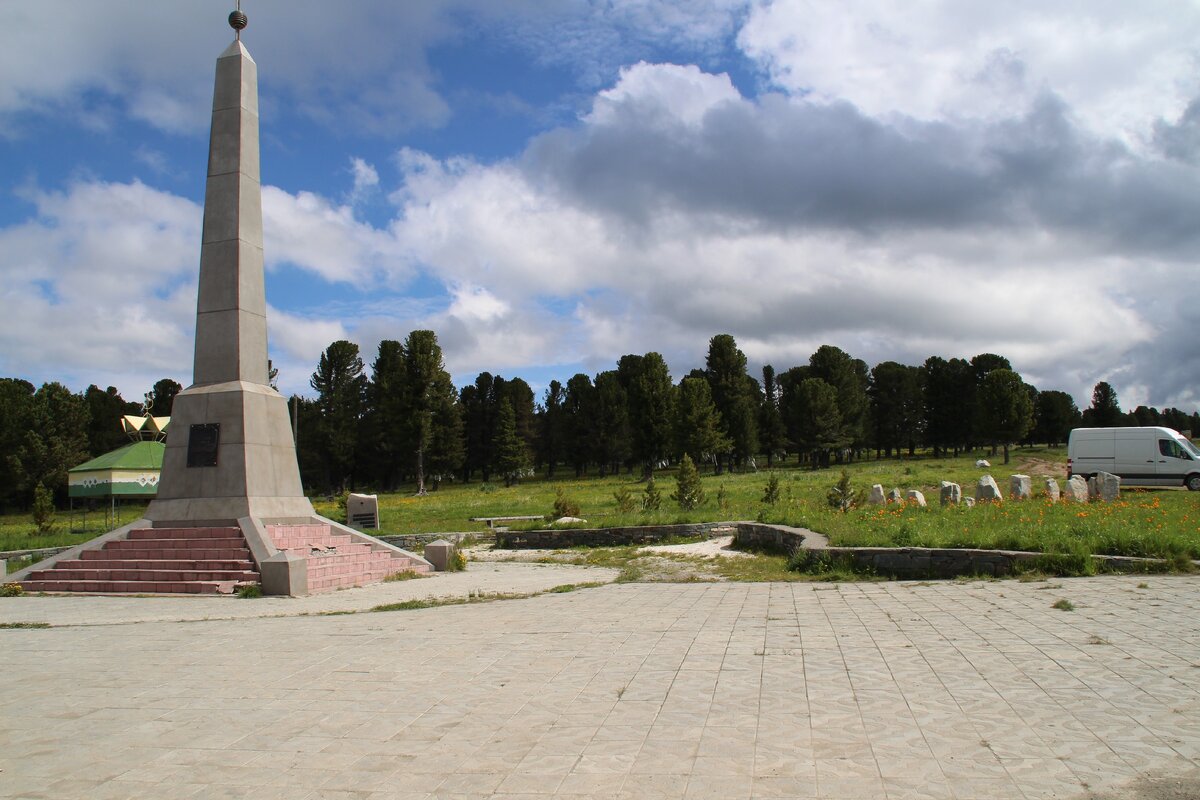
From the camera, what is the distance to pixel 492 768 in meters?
4.14

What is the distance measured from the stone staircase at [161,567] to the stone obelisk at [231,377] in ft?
2.88

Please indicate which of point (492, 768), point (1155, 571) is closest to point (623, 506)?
point (1155, 571)

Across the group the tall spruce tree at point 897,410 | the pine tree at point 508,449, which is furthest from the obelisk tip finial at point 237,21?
the tall spruce tree at point 897,410

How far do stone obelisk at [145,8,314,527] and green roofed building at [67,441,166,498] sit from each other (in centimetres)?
931

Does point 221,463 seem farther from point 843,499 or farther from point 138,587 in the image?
point 843,499

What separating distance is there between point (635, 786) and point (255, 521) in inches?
535

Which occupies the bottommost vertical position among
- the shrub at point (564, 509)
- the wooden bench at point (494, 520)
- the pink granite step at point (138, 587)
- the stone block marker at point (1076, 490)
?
the wooden bench at point (494, 520)

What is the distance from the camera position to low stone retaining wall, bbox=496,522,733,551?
20.1 m

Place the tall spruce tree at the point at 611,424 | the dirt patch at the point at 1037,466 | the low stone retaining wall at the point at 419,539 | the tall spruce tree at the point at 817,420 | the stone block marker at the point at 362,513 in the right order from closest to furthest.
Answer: the low stone retaining wall at the point at 419,539
the stone block marker at the point at 362,513
the dirt patch at the point at 1037,466
the tall spruce tree at the point at 817,420
the tall spruce tree at the point at 611,424

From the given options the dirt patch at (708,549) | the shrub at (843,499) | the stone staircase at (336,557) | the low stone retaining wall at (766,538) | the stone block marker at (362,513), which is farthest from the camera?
the stone block marker at (362,513)

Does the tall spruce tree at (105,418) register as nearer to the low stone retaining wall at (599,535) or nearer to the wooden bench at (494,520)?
the wooden bench at (494,520)

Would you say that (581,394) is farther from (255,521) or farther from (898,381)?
(255,521)

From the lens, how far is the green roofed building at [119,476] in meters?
24.6

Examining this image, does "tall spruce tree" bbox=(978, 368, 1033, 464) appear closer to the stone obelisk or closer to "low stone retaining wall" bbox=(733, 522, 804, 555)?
"low stone retaining wall" bbox=(733, 522, 804, 555)
